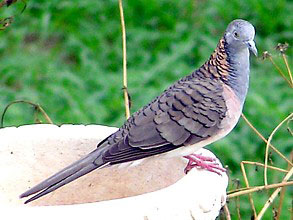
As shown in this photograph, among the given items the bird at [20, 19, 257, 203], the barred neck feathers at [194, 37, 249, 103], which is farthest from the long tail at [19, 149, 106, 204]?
the barred neck feathers at [194, 37, 249, 103]

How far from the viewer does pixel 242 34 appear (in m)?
2.71

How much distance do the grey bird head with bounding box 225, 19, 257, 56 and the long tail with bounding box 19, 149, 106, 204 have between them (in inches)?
27.2

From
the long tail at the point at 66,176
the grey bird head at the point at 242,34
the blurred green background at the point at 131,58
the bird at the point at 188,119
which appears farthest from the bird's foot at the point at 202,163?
the blurred green background at the point at 131,58

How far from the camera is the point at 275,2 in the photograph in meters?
6.34

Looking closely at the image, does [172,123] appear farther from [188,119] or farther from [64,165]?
[64,165]

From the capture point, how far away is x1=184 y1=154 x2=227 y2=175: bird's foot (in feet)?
7.70

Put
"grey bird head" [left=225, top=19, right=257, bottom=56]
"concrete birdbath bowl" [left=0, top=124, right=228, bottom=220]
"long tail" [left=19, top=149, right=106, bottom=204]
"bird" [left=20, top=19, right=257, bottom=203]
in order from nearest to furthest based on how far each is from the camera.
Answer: "long tail" [left=19, top=149, right=106, bottom=204] → "bird" [left=20, top=19, right=257, bottom=203] → "concrete birdbath bowl" [left=0, top=124, right=228, bottom=220] → "grey bird head" [left=225, top=19, right=257, bottom=56]

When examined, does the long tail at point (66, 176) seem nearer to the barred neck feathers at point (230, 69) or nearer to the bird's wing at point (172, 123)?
the bird's wing at point (172, 123)

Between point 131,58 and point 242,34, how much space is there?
3147mm

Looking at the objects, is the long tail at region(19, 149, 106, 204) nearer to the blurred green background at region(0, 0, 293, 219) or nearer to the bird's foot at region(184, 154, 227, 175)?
the bird's foot at region(184, 154, 227, 175)

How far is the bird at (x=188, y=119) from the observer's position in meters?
2.42

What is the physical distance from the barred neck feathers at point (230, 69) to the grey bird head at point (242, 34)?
0.05 metres

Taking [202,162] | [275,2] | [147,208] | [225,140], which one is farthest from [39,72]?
[147,208]

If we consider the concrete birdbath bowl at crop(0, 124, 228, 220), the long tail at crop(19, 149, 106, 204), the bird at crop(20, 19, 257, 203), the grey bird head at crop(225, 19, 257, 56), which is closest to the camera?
the long tail at crop(19, 149, 106, 204)
